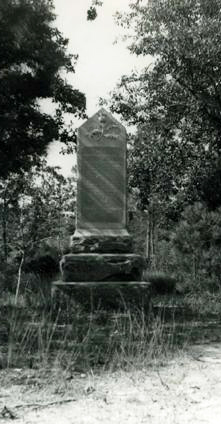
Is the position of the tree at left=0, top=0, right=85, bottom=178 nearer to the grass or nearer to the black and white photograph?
the black and white photograph

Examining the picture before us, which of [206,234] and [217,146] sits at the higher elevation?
[217,146]

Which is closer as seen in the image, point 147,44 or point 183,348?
point 183,348

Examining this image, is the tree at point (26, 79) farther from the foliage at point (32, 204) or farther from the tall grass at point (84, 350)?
the tall grass at point (84, 350)

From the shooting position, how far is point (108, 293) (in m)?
8.67

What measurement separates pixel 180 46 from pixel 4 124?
5618mm

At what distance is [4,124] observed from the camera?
1639cm

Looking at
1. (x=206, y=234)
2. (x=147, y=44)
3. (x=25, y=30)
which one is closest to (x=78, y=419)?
(x=206, y=234)

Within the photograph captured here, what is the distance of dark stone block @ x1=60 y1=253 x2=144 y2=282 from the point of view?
29.6 feet

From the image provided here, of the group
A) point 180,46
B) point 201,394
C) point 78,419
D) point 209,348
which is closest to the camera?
point 78,419

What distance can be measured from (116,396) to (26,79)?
584 inches

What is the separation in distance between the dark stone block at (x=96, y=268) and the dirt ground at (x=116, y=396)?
4316 mm

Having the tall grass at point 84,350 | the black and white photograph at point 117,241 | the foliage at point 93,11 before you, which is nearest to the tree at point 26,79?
the black and white photograph at point 117,241

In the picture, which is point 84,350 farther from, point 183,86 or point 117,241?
point 183,86

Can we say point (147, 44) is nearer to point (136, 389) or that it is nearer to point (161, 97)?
point (161, 97)
